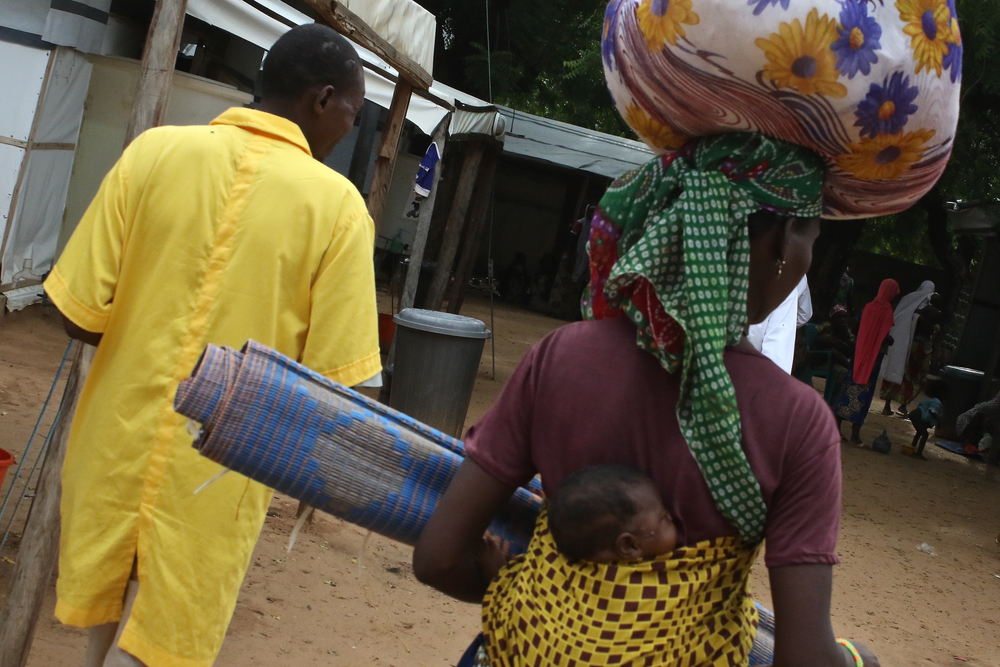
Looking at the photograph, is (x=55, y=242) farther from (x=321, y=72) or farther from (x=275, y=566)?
(x=321, y=72)

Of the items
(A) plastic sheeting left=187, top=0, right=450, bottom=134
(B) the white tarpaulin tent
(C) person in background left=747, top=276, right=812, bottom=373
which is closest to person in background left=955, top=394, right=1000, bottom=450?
(B) the white tarpaulin tent

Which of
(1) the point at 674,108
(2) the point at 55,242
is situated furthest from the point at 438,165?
(1) the point at 674,108

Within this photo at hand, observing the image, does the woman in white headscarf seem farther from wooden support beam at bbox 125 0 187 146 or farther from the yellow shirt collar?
the yellow shirt collar

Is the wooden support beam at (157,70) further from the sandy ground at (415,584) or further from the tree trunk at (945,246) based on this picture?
the tree trunk at (945,246)

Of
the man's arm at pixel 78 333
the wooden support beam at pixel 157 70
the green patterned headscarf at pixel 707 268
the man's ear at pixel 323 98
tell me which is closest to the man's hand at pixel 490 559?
the green patterned headscarf at pixel 707 268

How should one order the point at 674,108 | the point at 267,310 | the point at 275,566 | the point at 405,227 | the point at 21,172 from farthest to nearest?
the point at 405,227, the point at 21,172, the point at 275,566, the point at 267,310, the point at 674,108

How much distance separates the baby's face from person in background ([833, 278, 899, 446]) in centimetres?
1028

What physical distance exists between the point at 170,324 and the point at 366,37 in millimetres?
3194

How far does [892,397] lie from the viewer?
13555mm

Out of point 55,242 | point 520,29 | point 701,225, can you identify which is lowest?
point 55,242

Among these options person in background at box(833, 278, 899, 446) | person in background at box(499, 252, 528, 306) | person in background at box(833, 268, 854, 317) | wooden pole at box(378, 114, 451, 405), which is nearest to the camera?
wooden pole at box(378, 114, 451, 405)

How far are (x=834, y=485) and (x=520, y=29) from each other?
17.4 m

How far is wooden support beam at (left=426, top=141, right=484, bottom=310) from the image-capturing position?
31.8 feet

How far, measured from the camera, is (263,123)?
2.15 metres
